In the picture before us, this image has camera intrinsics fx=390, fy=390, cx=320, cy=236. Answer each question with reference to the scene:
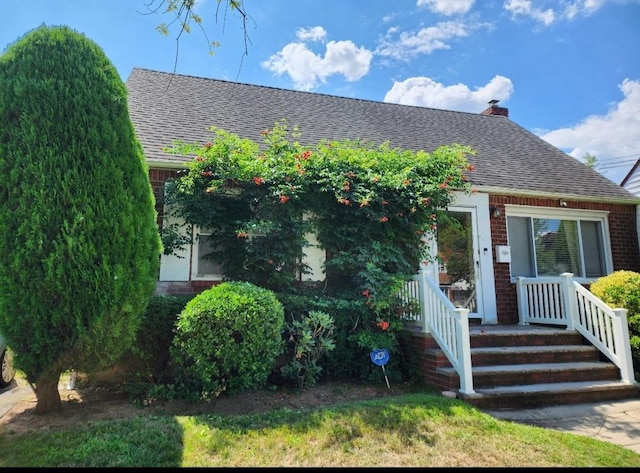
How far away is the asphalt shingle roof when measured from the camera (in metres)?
8.22

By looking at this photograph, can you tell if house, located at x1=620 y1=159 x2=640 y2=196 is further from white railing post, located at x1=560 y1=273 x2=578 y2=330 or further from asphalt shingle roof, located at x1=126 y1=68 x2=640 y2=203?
white railing post, located at x1=560 y1=273 x2=578 y2=330

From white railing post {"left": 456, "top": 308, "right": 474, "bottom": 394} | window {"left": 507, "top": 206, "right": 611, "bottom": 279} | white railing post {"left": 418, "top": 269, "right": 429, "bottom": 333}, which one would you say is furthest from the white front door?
white railing post {"left": 456, "top": 308, "right": 474, "bottom": 394}

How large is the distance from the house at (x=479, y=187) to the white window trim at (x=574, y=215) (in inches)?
0.9

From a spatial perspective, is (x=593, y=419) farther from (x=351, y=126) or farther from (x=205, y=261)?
(x=351, y=126)

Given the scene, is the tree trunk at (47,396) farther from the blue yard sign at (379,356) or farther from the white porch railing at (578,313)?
the white porch railing at (578,313)

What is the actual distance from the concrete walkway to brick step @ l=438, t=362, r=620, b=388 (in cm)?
44

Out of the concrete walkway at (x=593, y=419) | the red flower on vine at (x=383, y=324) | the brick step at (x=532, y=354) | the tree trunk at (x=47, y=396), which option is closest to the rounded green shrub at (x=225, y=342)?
the tree trunk at (x=47, y=396)

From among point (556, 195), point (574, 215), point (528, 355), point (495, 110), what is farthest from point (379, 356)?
point (495, 110)

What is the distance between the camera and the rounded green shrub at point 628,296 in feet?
18.9

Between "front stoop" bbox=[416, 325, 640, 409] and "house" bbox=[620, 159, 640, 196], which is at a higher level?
"house" bbox=[620, 159, 640, 196]

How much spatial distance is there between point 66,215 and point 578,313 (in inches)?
283

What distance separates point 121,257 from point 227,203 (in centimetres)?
288

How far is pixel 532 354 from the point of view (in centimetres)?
560

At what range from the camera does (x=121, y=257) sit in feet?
12.4
